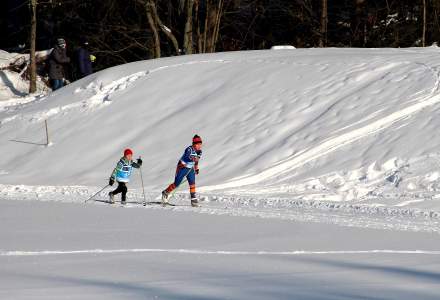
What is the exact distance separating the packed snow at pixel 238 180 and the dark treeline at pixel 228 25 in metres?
6.29

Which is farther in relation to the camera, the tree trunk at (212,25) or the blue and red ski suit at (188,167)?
the tree trunk at (212,25)

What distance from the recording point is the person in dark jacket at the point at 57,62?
1134 inches

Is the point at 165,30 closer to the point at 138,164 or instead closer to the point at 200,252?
the point at 138,164

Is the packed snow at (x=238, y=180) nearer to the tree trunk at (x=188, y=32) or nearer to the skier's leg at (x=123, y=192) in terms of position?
the skier's leg at (x=123, y=192)

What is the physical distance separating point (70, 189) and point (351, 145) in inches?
214

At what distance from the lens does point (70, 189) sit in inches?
782

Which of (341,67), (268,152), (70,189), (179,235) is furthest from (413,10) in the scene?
(179,235)

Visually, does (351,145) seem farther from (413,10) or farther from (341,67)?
(413,10)

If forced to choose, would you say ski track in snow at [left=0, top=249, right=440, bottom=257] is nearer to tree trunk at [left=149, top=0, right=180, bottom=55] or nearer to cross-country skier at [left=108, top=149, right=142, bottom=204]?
cross-country skier at [left=108, top=149, right=142, bottom=204]

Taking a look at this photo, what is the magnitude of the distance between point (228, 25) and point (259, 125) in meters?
15.4

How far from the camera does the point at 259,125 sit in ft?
73.8

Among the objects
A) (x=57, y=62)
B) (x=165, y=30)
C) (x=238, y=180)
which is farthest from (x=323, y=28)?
(x=238, y=180)

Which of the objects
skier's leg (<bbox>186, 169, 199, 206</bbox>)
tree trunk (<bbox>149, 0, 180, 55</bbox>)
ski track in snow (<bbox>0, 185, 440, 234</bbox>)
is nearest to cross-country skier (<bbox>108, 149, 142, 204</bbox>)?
ski track in snow (<bbox>0, 185, 440, 234</bbox>)

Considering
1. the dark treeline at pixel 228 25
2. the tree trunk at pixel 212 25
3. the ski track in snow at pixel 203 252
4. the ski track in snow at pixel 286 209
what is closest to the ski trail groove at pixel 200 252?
the ski track in snow at pixel 203 252
